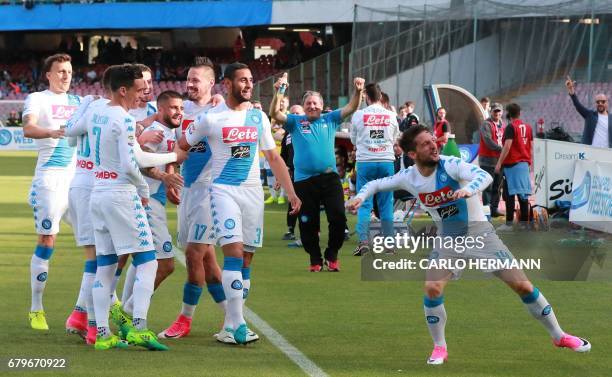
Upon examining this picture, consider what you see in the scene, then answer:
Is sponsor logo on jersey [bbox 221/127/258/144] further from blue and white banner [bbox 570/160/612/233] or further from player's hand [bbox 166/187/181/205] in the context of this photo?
blue and white banner [bbox 570/160/612/233]

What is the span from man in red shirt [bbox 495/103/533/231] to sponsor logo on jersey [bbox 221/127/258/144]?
384 inches

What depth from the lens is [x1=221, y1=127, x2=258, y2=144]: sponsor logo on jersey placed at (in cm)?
907

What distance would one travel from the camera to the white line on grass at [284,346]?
805 cm

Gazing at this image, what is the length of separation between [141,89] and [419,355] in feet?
9.16

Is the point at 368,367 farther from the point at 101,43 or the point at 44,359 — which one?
the point at 101,43

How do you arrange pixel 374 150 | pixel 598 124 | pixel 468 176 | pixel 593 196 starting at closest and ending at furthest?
pixel 468 176
pixel 374 150
pixel 593 196
pixel 598 124

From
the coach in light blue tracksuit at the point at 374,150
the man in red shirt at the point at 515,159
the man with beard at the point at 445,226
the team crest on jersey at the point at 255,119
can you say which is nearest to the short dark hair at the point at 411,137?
the man with beard at the point at 445,226

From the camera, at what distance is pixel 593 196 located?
639 inches

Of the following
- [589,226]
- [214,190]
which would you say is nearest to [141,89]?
[214,190]

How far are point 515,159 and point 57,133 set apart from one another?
10.5 meters

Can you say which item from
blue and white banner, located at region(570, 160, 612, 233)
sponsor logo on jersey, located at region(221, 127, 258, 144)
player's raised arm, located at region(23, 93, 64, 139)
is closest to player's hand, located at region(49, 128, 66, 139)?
player's raised arm, located at region(23, 93, 64, 139)

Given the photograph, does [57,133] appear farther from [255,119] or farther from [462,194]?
[462,194]

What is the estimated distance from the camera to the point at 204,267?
9562mm

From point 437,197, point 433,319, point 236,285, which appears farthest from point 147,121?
point 433,319
